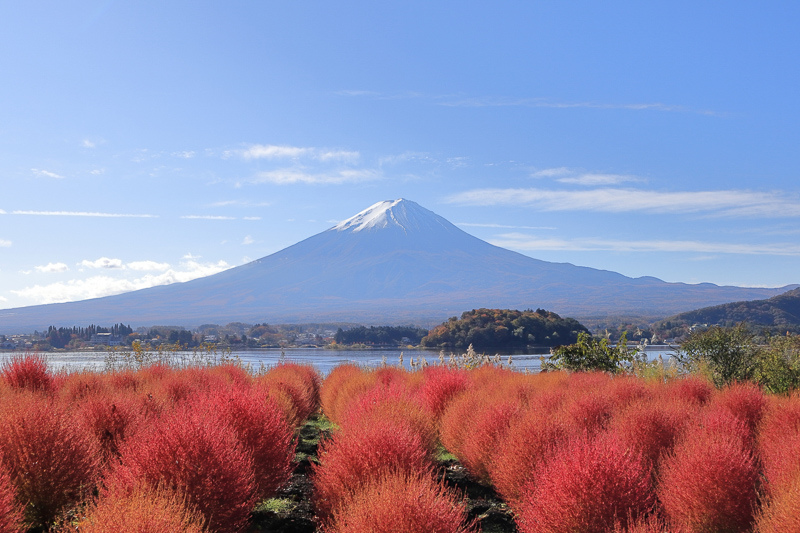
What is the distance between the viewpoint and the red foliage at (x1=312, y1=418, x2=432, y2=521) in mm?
5871

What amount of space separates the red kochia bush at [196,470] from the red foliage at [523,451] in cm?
280

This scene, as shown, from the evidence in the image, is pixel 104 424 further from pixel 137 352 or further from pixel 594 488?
pixel 137 352

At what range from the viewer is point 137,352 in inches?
631

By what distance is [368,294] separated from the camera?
177 metres

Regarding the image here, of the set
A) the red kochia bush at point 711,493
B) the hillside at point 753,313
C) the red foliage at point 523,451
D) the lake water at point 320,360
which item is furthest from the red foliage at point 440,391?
the hillside at point 753,313

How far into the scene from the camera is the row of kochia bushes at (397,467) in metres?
4.63

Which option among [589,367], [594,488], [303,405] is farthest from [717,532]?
[589,367]

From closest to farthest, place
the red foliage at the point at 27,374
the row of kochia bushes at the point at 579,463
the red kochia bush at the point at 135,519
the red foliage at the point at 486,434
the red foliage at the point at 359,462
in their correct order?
the red kochia bush at the point at 135,519 < the row of kochia bushes at the point at 579,463 < the red foliage at the point at 359,462 < the red foliage at the point at 486,434 < the red foliage at the point at 27,374

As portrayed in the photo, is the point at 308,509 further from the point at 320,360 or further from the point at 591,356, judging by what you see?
the point at 320,360

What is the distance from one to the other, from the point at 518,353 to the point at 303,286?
15007cm

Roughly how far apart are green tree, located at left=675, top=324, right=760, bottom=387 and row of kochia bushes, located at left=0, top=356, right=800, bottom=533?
16.2 feet

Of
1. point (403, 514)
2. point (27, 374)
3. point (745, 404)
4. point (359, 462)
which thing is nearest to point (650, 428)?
point (745, 404)

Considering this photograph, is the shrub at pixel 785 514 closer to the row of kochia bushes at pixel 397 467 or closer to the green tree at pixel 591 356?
the row of kochia bushes at pixel 397 467

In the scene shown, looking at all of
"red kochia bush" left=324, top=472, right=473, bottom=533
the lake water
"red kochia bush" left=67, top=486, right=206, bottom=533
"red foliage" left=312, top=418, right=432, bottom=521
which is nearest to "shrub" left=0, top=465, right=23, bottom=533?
"red kochia bush" left=67, top=486, right=206, bottom=533
